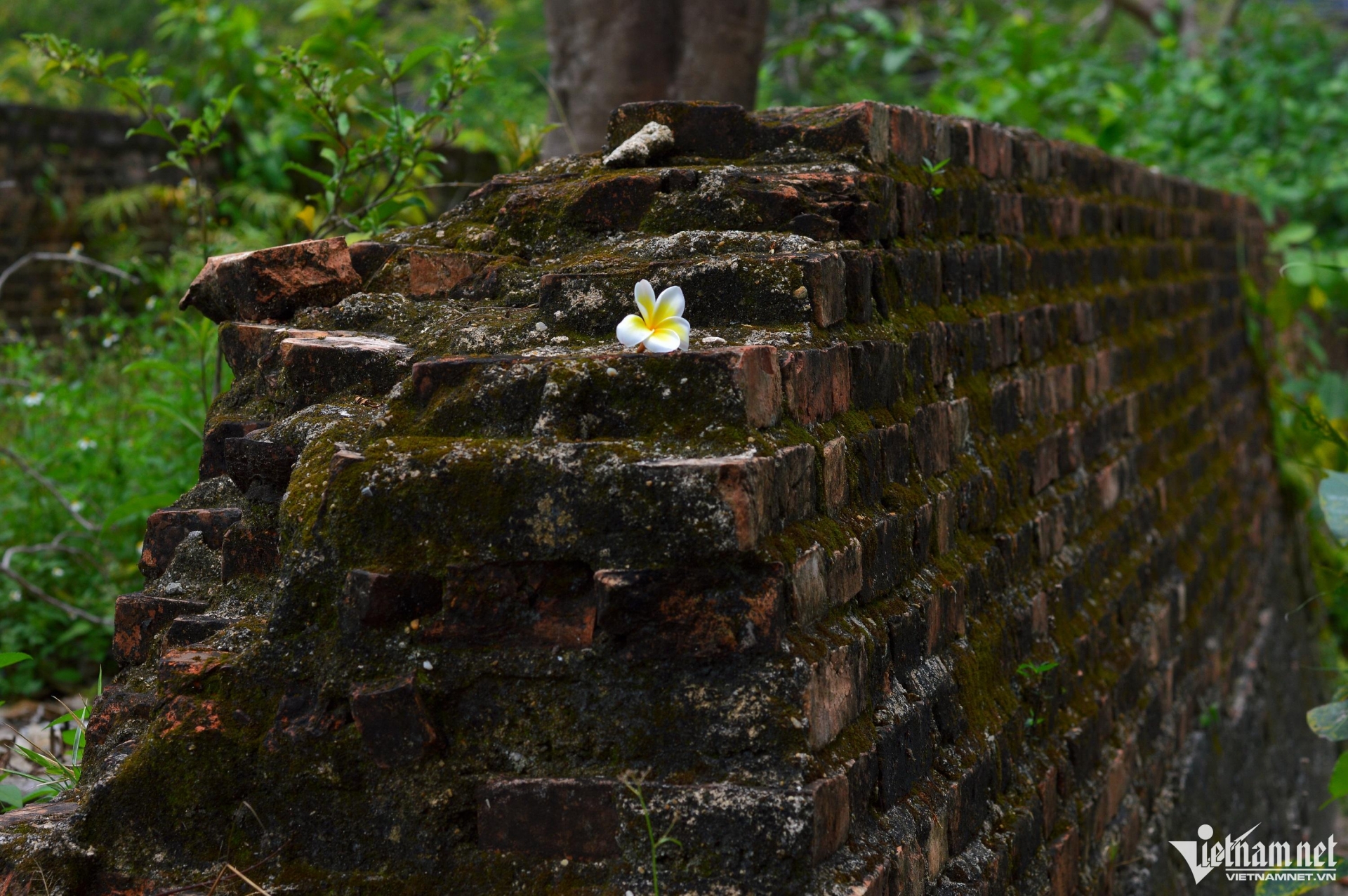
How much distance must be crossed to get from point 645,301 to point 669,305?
0.10 ft

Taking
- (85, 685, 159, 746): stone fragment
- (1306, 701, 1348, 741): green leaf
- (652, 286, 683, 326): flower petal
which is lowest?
(1306, 701, 1348, 741): green leaf

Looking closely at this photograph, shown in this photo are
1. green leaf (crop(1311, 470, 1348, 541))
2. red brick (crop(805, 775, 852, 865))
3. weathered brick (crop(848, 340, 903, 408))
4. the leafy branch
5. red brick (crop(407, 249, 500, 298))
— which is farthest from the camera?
the leafy branch

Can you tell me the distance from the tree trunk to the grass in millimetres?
1670

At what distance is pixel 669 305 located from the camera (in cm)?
143

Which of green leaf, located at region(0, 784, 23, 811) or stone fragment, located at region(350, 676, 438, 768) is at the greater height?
stone fragment, located at region(350, 676, 438, 768)

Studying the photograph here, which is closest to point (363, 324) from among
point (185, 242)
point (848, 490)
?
point (848, 490)

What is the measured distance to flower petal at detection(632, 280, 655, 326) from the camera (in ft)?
4.67

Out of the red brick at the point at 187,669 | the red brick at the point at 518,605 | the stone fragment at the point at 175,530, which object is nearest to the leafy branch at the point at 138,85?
the stone fragment at the point at 175,530

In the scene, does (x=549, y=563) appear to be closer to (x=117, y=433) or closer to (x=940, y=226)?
(x=940, y=226)

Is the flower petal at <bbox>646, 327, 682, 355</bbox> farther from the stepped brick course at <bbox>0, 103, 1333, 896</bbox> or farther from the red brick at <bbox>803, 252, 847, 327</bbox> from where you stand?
the red brick at <bbox>803, 252, 847, 327</bbox>

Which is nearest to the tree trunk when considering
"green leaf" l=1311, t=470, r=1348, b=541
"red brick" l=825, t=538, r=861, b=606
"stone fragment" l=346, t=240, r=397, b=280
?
"stone fragment" l=346, t=240, r=397, b=280

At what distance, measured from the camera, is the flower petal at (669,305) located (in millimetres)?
1418

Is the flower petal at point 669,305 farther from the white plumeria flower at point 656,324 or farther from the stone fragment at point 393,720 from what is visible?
the stone fragment at point 393,720

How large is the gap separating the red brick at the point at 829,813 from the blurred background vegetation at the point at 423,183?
1.64 metres
